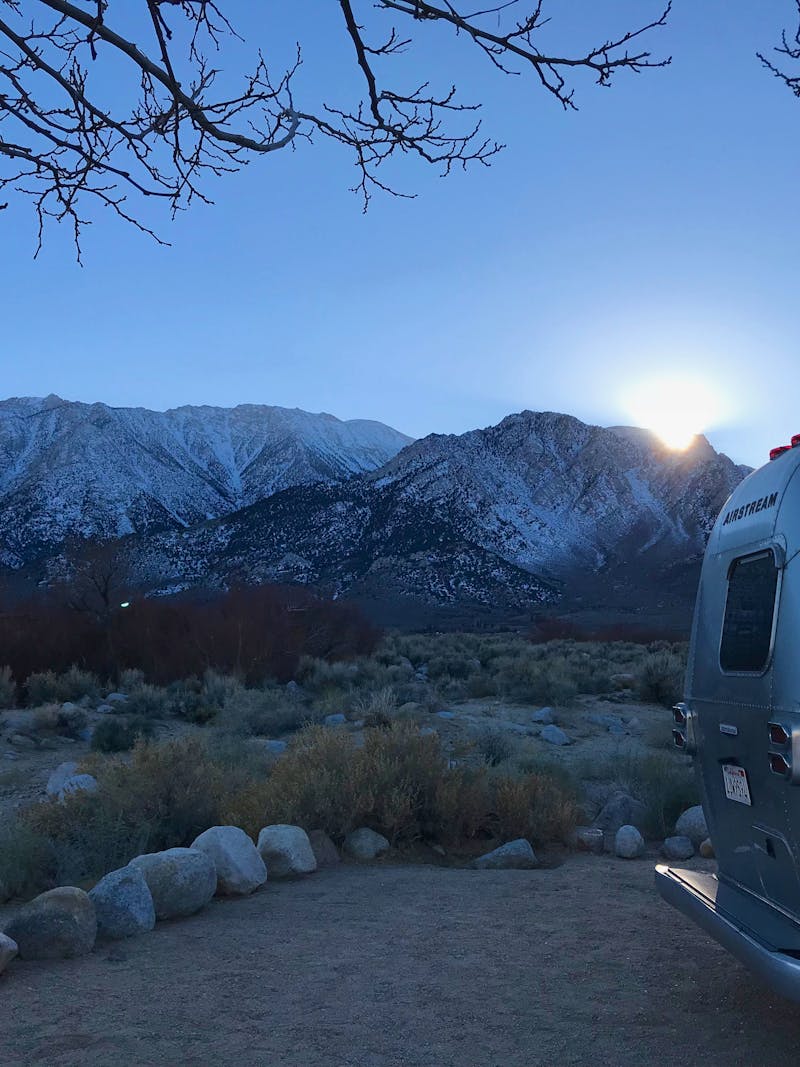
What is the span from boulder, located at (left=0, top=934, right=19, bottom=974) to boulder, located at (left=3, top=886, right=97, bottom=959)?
0.22m

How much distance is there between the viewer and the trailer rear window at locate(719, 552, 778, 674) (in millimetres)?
3986

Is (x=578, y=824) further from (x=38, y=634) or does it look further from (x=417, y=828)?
(x=38, y=634)

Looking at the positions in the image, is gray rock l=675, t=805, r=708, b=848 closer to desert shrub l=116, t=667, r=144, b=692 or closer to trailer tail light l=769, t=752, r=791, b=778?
trailer tail light l=769, t=752, r=791, b=778

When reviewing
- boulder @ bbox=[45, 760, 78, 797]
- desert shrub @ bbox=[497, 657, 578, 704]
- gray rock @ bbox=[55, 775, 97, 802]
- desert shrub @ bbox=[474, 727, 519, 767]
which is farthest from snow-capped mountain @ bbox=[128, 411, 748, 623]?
gray rock @ bbox=[55, 775, 97, 802]

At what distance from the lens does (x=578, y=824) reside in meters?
9.30

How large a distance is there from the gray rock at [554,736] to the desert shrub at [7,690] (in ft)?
33.3

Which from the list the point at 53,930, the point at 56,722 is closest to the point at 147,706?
the point at 56,722

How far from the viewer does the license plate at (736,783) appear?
4137 millimetres

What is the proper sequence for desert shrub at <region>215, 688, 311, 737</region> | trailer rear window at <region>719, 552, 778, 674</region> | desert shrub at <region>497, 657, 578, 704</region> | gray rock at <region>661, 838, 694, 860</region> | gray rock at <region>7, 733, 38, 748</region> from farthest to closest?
desert shrub at <region>497, 657, 578, 704</region>, desert shrub at <region>215, 688, 311, 737</region>, gray rock at <region>7, 733, 38, 748</region>, gray rock at <region>661, 838, 694, 860</region>, trailer rear window at <region>719, 552, 778, 674</region>

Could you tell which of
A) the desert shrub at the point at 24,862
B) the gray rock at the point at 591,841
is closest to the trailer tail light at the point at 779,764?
the gray rock at the point at 591,841

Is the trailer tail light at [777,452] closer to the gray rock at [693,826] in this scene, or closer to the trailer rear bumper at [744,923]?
the trailer rear bumper at [744,923]

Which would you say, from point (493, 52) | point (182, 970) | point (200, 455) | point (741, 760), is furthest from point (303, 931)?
point (200, 455)

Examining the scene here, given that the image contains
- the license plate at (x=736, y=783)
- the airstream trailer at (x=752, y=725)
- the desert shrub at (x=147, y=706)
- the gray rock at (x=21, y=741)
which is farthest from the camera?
the desert shrub at (x=147, y=706)

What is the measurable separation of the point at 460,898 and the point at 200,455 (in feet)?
374
